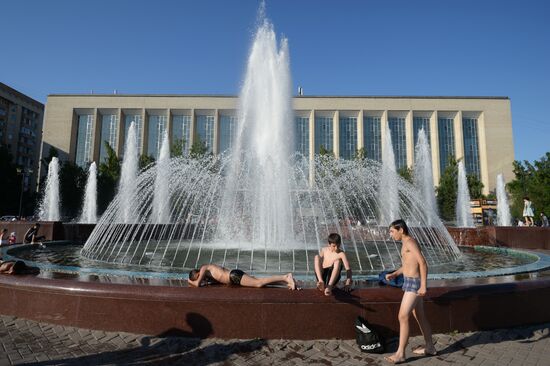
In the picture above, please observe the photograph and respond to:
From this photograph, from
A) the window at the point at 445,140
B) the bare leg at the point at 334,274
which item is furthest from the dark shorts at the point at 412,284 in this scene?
the window at the point at 445,140

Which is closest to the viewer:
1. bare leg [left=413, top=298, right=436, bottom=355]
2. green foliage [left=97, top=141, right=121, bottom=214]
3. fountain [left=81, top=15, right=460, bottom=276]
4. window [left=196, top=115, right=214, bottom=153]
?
bare leg [left=413, top=298, right=436, bottom=355]

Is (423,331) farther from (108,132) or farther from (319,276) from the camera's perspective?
(108,132)

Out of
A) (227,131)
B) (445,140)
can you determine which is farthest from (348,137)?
(227,131)

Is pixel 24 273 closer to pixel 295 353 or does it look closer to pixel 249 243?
pixel 295 353

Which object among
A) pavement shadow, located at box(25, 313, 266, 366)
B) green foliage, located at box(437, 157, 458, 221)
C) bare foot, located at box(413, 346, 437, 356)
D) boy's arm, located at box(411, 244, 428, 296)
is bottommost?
pavement shadow, located at box(25, 313, 266, 366)

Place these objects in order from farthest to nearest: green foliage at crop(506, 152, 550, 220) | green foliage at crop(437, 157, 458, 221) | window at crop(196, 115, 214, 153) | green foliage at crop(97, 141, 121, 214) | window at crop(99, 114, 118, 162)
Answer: window at crop(196, 115, 214, 153) → window at crop(99, 114, 118, 162) → green foliage at crop(97, 141, 121, 214) → green foliage at crop(437, 157, 458, 221) → green foliage at crop(506, 152, 550, 220)

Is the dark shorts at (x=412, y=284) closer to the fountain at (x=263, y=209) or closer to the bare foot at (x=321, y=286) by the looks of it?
the bare foot at (x=321, y=286)

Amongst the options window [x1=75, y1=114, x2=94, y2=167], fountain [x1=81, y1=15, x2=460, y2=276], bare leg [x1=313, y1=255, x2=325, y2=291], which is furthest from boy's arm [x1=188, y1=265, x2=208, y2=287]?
window [x1=75, y1=114, x2=94, y2=167]

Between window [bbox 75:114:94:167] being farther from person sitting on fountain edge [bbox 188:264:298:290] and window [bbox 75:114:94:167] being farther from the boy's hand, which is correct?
the boy's hand

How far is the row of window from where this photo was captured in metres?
53.9

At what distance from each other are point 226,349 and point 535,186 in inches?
1236

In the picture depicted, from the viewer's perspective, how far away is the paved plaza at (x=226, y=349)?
3527mm

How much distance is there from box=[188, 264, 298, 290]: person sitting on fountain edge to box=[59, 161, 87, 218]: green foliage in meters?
40.6

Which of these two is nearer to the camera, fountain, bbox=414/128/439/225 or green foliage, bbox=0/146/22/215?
fountain, bbox=414/128/439/225
